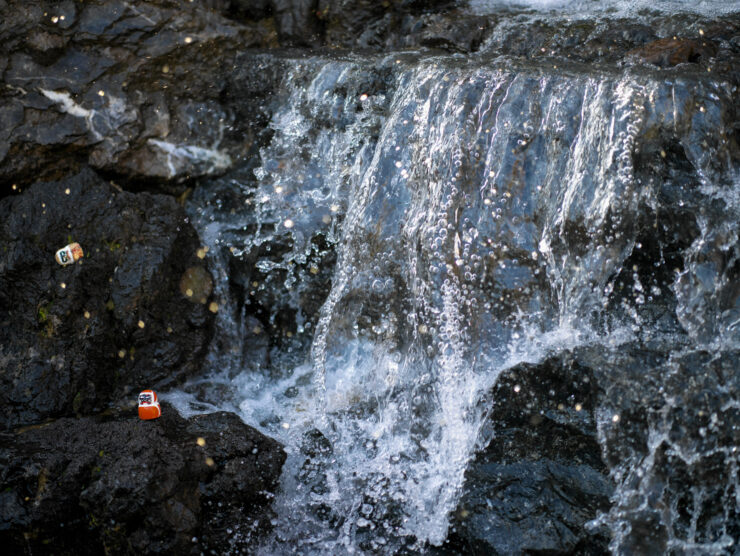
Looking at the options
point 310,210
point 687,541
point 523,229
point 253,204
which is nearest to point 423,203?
point 523,229

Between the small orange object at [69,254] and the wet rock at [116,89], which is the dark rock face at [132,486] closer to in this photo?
the small orange object at [69,254]

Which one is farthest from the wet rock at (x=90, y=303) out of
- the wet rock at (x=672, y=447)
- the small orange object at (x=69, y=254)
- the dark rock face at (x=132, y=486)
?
the wet rock at (x=672, y=447)

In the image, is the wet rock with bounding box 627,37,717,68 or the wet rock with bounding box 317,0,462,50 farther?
the wet rock with bounding box 317,0,462,50

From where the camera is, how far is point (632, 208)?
3389 millimetres

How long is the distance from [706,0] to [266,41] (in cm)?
286

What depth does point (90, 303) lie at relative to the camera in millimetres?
4000

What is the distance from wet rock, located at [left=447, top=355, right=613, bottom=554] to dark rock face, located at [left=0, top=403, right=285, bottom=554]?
1016 mm

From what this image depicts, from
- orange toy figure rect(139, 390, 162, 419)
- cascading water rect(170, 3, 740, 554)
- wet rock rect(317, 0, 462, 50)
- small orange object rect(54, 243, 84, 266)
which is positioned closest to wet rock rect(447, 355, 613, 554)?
cascading water rect(170, 3, 740, 554)

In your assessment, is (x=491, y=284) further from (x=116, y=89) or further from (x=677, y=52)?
(x=116, y=89)

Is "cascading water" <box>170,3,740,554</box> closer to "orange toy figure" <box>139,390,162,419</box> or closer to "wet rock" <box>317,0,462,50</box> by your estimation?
"orange toy figure" <box>139,390,162,419</box>

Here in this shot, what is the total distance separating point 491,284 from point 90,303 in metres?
2.17

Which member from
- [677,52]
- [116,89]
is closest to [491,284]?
[677,52]

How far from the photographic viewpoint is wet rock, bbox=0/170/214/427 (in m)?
3.88

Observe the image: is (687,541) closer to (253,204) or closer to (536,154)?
(536,154)
